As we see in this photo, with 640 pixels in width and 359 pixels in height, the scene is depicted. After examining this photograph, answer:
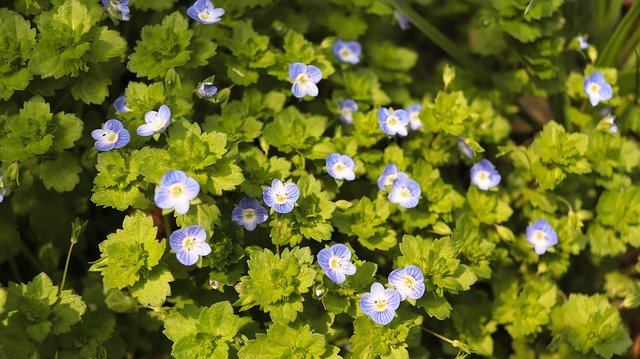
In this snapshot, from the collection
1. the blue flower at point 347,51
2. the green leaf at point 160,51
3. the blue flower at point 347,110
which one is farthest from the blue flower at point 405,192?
the green leaf at point 160,51

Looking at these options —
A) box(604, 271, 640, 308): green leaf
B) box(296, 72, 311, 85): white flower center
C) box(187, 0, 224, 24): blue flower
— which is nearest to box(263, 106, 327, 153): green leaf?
box(296, 72, 311, 85): white flower center

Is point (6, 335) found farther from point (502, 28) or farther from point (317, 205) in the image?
point (502, 28)

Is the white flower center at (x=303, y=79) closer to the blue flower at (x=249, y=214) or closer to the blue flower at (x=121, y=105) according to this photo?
the blue flower at (x=249, y=214)

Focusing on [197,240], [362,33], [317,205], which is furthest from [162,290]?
[362,33]

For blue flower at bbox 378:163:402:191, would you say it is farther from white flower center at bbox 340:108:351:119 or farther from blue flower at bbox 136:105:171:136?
blue flower at bbox 136:105:171:136

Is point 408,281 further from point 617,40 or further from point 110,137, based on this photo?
point 617,40

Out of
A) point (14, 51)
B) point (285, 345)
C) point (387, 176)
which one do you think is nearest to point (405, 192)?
point (387, 176)

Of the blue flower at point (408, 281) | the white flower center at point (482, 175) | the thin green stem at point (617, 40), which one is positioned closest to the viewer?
the blue flower at point (408, 281)
